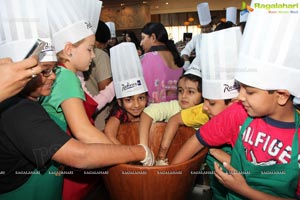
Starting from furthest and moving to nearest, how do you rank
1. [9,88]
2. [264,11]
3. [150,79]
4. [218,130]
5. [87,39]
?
[150,79], [87,39], [218,130], [264,11], [9,88]

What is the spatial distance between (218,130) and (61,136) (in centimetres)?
42

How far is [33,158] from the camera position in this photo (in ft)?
1.73

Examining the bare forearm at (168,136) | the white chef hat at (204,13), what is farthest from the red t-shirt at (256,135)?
the white chef hat at (204,13)

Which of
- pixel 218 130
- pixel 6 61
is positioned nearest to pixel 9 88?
pixel 6 61

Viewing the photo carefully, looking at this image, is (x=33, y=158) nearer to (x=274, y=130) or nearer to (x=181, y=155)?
(x=181, y=155)

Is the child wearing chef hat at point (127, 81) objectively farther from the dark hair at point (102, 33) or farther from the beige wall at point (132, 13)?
the beige wall at point (132, 13)

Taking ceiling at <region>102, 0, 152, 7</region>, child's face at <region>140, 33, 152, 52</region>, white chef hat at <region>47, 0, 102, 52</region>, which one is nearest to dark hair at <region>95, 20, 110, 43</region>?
child's face at <region>140, 33, 152, 52</region>

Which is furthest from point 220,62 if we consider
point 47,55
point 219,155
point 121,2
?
point 121,2

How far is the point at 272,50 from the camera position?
1.82 ft

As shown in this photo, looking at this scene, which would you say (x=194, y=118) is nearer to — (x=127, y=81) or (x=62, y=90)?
(x=127, y=81)

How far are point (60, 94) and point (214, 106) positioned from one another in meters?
0.50

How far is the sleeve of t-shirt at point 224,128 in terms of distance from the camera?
0.69 meters

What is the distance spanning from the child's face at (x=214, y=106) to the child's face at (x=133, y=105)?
1.08 ft

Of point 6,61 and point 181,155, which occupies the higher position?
point 6,61
